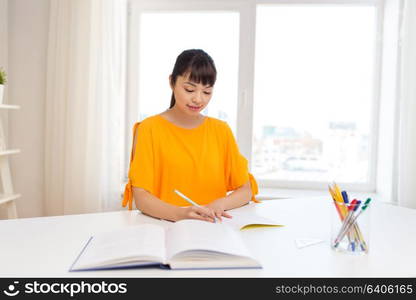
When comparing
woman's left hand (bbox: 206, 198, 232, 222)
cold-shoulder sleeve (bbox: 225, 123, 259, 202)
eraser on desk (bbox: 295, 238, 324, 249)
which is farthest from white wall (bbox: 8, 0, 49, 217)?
eraser on desk (bbox: 295, 238, 324, 249)

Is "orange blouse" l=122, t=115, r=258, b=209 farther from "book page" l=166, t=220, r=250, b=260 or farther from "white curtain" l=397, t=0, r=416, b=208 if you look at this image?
"white curtain" l=397, t=0, r=416, b=208

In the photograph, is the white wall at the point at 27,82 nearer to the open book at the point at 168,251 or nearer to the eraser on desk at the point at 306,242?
the open book at the point at 168,251

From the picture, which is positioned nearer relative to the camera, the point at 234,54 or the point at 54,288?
the point at 54,288

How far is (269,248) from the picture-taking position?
3.74ft

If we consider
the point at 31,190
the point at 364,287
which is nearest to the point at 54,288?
the point at 364,287

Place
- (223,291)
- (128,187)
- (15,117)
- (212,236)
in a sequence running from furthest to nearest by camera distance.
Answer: (15,117) → (128,187) → (212,236) → (223,291)

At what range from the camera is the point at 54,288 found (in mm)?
888

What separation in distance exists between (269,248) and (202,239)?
204 mm

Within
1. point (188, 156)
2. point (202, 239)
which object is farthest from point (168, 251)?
point (188, 156)

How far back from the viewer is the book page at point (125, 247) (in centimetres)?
94

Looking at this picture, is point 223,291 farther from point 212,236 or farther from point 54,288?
point 54,288

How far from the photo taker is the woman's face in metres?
1.54

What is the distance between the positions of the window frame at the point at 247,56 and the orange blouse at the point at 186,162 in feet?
4.38

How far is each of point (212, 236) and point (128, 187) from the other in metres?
0.59
